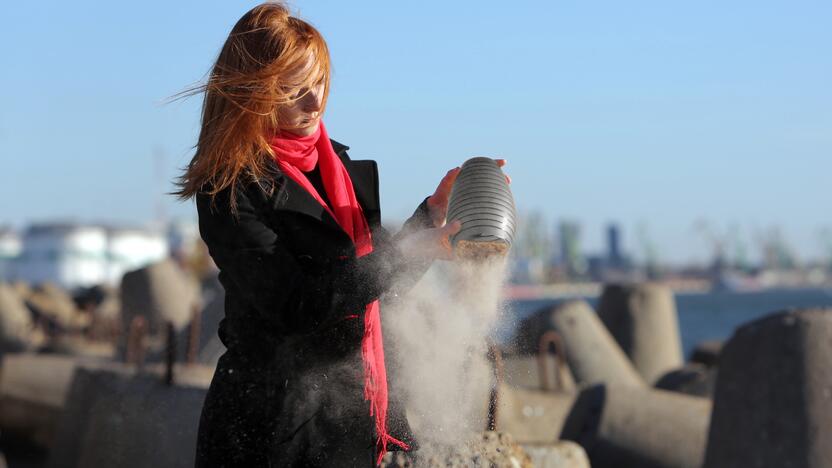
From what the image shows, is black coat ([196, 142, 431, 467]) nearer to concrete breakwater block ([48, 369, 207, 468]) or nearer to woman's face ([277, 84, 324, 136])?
woman's face ([277, 84, 324, 136])

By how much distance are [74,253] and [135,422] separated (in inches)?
3860

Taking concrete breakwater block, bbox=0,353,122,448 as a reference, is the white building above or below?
above

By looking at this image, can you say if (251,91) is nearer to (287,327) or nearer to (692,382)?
(287,327)

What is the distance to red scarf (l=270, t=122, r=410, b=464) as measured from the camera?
2225mm

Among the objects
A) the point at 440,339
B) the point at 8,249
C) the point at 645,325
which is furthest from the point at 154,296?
the point at 8,249

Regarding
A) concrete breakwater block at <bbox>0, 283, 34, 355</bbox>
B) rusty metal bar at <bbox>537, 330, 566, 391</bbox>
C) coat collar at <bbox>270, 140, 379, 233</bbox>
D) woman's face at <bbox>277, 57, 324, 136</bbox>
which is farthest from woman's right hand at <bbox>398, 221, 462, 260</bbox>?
concrete breakwater block at <bbox>0, 283, 34, 355</bbox>

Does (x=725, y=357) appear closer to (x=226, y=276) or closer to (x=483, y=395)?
(x=483, y=395)

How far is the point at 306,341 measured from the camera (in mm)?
2176

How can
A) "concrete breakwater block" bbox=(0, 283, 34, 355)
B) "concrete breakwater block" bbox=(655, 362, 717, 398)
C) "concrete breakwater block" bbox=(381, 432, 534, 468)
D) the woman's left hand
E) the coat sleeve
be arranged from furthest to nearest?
"concrete breakwater block" bbox=(0, 283, 34, 355) < "concrete breakwater block" bbox=(655, 362, 717, 398) < "concrete breakwater block" bbox=(381, 432, 534, 468) < the woman's left hand < the coat sleeve

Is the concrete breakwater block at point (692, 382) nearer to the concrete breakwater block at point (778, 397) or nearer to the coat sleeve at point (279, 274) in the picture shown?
the concrete breakwater block at point (778, 397)

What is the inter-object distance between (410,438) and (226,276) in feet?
1.87

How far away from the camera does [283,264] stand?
2113mm

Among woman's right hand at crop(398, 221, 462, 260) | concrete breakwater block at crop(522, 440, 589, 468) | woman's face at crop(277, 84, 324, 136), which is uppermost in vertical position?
woman's face at crop(277, 84, 324, 136)

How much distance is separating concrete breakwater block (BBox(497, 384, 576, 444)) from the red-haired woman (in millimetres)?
4271
